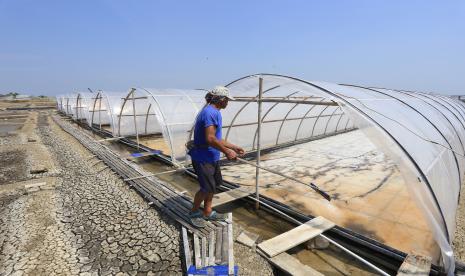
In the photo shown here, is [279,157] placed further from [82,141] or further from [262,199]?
[82,141]

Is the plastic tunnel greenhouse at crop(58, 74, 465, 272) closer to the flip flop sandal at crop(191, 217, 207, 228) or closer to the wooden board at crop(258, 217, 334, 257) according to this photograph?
the wooden board at crop(258, 217, 334, 257)

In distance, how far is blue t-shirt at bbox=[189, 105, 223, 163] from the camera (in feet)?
14.5

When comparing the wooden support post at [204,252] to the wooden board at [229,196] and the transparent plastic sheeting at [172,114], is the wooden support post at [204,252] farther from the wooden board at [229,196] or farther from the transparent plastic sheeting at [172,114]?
the transparent plastic sheeting at [172,114]

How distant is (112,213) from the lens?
18.7 feet

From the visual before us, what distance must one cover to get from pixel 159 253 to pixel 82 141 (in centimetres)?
1105

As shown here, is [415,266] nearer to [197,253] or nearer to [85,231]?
[197,253]

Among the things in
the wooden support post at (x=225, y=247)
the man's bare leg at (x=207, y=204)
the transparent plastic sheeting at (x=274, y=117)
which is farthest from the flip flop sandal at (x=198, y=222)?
the transparent plastic sheeting at (x=274, y=117)

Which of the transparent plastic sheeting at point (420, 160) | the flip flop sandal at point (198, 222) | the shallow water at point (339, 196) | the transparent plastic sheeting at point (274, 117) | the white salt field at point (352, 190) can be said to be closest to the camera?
the transparent plastic sheeting at point (420, 160)

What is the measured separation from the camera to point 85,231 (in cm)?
502

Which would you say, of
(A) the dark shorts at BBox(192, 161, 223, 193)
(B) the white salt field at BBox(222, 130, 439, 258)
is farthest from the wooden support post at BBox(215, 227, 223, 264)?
(B) the white salt field at BBox(222, 130, 439, 258)

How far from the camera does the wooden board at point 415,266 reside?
3.81 m

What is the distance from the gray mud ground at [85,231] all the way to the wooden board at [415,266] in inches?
72.4

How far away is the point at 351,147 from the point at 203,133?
985 cm

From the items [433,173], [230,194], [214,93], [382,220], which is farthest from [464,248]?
[214,93]
